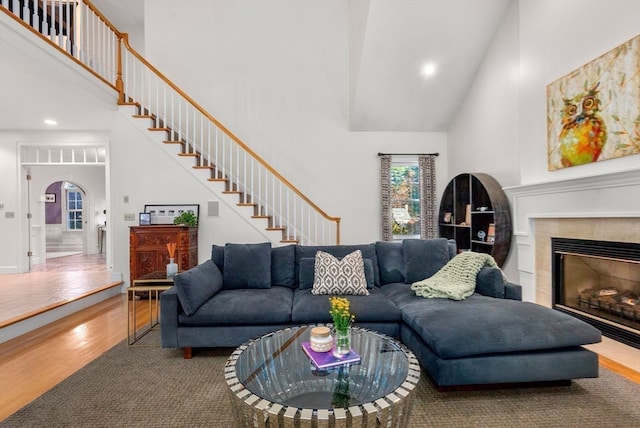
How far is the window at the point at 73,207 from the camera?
997 centimetres

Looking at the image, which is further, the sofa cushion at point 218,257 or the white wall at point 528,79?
the sofa cushion at point 218,257

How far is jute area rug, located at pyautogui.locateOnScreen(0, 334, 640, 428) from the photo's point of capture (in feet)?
5.94

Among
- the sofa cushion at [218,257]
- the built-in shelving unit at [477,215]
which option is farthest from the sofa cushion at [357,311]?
the built-in shelving unit at [477,215]

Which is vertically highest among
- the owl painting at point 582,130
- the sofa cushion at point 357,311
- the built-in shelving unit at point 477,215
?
the owl painting at point 582,130

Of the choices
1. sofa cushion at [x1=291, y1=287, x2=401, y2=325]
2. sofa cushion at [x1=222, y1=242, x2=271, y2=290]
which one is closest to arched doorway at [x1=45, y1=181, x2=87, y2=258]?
sofa cushion at [x1=222, y1=242, x2=271, y2=290]

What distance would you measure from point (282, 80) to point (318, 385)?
5.44 m

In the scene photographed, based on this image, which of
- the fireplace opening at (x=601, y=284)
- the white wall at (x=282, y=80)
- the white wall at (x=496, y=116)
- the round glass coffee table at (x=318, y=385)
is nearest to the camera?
the round glass coffee table at (x=318, y=385)

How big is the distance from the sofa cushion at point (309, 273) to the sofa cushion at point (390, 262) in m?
0.22

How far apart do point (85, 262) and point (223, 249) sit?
6016 mm

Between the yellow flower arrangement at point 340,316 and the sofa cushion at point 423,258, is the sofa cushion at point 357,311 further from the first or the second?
the yellow flower arrangement at point 340,316

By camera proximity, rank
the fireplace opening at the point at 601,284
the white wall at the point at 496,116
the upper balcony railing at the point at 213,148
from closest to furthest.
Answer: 1. the fireplace opening at the point at 601,284
2. the white wall at the point at 496,116
3. the upper balcony railing at the point at 213,148

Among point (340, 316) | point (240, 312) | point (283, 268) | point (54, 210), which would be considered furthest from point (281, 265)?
point (54, 210)

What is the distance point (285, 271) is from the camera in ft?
11.0

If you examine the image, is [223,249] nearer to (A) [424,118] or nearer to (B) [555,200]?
(B) [555,200]
